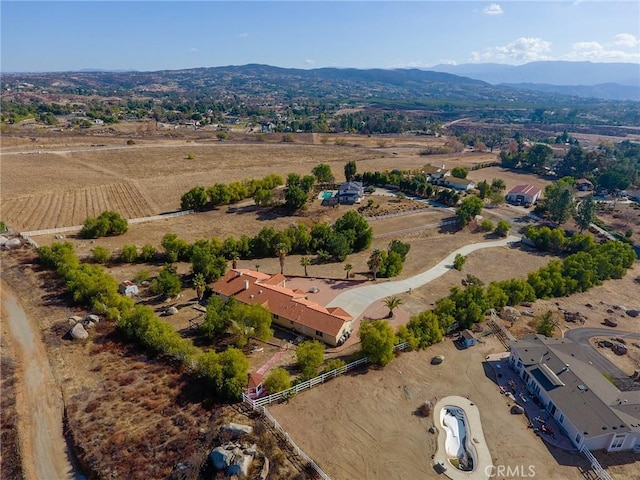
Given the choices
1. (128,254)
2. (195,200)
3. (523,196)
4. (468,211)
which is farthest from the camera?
(523,196)

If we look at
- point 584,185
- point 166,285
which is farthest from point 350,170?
point 584,185

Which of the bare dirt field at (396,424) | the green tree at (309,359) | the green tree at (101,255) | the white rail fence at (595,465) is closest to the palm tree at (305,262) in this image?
the green tree at (309,359)

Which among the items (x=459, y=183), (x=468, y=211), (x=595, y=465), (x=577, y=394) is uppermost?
(x=468, y=211)

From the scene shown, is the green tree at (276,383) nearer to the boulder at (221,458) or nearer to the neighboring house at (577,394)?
the boulder at (221,458)

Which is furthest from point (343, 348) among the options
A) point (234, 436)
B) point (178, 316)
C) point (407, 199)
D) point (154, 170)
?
point (154, 170)

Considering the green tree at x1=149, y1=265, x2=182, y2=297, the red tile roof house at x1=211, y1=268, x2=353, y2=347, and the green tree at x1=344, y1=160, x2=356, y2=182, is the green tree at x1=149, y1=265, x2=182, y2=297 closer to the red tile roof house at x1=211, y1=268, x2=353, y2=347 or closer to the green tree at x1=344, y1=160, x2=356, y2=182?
the red tile roof house at x1=211, y1=268, x2=353, y2=347

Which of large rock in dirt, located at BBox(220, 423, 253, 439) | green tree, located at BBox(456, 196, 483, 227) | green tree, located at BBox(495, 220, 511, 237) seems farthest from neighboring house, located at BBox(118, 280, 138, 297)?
green tree, located at BBox(495, 220, 511, 237)

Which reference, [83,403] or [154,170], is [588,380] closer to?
[83,403]

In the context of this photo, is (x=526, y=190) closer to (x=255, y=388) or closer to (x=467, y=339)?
(x=467, y=339)
